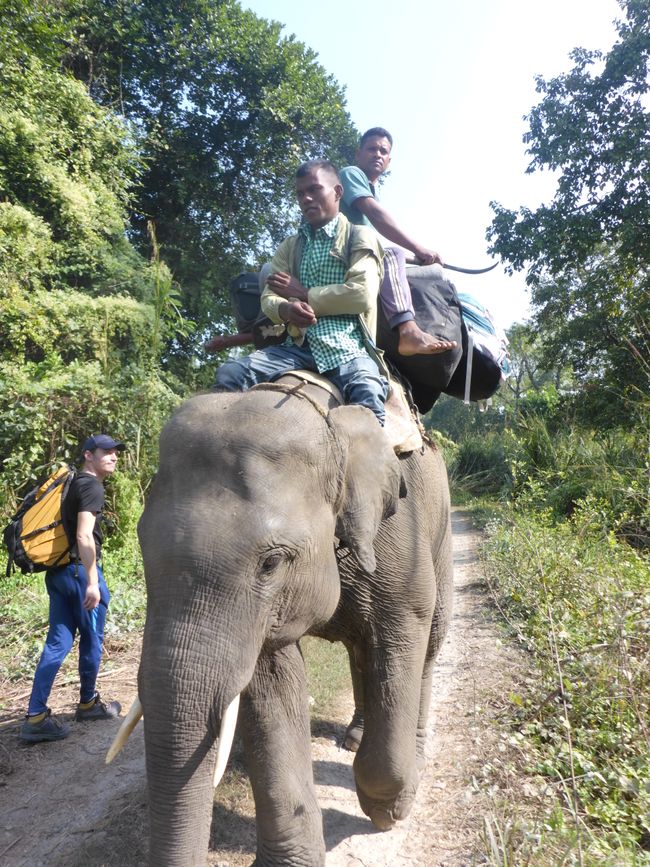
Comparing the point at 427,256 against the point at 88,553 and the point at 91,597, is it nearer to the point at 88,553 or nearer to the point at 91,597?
the point at 88,553

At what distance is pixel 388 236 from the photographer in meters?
3.87

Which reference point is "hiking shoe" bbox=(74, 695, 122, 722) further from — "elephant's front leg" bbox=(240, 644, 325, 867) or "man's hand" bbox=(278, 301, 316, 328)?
"man's hand" bbox=(278, 301, 316, 328)

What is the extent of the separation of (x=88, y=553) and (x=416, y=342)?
260cm

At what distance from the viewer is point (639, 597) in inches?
146

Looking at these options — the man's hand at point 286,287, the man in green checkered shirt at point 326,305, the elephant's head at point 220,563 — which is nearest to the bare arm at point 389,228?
the man in green checkered shirt at point 326,305

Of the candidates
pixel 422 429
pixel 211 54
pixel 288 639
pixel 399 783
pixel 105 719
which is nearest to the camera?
pixel 288 639

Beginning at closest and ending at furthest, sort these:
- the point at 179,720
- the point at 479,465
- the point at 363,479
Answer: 1. the point at 179,720
2. the point at 363,479
3. the point at 479,465

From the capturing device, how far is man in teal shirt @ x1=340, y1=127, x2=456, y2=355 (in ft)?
10.5

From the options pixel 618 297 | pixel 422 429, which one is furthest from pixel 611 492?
pixel 422 429

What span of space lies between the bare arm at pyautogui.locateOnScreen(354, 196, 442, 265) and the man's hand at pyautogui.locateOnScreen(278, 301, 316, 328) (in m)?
1.26

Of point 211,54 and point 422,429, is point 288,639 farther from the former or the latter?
point 211,54

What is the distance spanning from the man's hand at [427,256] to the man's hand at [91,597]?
10.4 ft

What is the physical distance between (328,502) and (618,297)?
10430 mm

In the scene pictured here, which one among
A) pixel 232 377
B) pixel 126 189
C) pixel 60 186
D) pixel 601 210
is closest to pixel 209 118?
pixel 126 189
